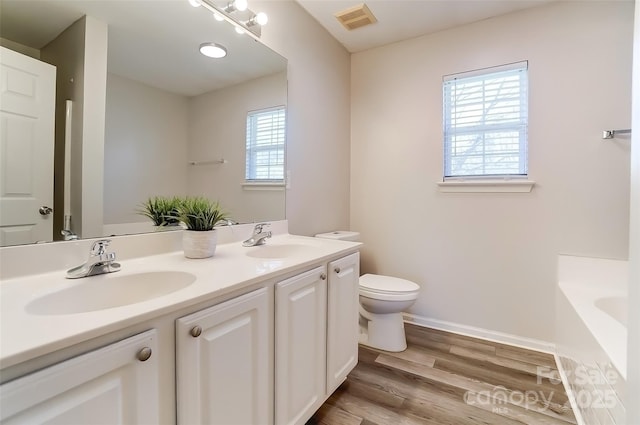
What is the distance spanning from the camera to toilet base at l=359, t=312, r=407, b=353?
2.02 m

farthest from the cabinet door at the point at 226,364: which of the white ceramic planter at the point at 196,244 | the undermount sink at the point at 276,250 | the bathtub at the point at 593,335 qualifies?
the bathtub at the point at 593,335

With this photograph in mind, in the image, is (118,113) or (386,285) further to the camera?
(386,285)

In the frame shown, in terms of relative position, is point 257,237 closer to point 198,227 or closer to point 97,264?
point 198,227

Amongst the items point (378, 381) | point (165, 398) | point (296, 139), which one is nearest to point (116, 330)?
point (165, 398)

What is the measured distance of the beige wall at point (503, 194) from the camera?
5.96ft

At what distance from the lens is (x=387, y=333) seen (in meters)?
2.03

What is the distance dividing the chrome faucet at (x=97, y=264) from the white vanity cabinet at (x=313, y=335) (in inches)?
23.0

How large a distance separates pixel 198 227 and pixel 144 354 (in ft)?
2.14

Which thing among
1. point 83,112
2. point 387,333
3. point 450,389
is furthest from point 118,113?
point 450,389

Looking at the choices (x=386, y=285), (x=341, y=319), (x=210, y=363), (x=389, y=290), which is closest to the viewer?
(x=210, y=363)

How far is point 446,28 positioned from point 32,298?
9.41ft

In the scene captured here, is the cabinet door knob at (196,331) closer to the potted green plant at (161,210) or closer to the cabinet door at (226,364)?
the cabinet door at (226,364)

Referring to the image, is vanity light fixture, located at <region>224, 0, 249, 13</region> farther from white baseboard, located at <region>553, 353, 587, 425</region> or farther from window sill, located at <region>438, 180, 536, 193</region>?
white baseboard, located at <region>553, 353, 587, 425</region>

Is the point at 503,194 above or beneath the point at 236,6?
beneath
